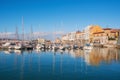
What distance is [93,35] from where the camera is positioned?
11475 cm

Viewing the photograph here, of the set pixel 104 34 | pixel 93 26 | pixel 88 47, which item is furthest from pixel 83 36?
pixel 88 47

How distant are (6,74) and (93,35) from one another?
95.2 m

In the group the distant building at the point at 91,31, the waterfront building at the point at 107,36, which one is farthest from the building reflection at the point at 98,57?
the distant building at the point at 91,31

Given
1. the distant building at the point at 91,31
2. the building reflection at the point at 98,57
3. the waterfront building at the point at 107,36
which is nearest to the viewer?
the building reflection at the point at 98,57

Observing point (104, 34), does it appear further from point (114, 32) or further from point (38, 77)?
point (38, 77)

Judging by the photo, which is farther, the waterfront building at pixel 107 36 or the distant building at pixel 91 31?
the distant building at pixel 91 31

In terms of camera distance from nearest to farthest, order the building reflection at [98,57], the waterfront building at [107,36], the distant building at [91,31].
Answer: the building reflection at [98,57] → the waterfront building at [107,36] → the distant building at [91,31]

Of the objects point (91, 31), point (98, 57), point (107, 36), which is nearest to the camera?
point (98, 57)

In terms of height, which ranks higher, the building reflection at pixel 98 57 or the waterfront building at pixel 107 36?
the waterfront building at pixel 107 36

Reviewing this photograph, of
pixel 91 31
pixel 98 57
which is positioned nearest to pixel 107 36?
pixel 91 31

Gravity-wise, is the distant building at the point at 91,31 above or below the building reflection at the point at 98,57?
above

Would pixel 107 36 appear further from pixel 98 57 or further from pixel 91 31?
pixel 98 57

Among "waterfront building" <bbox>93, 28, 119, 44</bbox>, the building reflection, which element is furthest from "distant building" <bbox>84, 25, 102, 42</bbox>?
the building reflection

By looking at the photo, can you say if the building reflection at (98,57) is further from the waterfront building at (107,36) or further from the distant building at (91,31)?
the distant building at (91,31)
